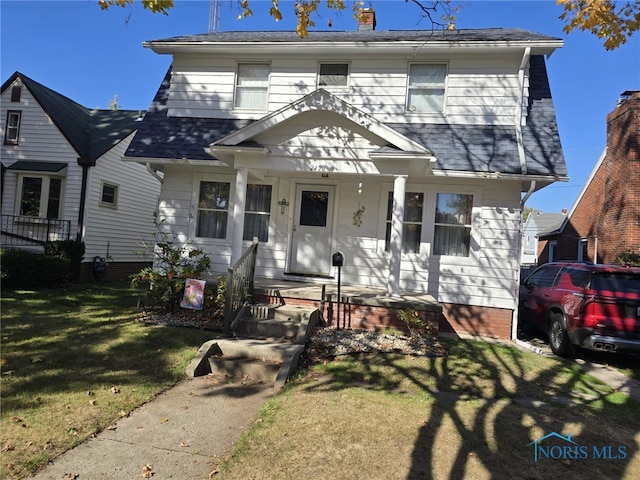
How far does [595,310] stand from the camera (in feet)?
21.5

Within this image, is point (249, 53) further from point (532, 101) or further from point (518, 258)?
point (518, 258)

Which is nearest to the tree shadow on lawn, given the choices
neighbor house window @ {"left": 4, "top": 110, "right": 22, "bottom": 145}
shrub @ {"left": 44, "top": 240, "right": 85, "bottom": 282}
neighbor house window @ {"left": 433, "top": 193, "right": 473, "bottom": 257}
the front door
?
neighbor house window @ {"left": 433, "top": 193, "right": 473, "bottom": 257}

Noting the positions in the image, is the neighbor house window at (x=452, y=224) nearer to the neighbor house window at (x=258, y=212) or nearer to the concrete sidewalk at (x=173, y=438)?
the neighbor house window at (x=258, y=212)

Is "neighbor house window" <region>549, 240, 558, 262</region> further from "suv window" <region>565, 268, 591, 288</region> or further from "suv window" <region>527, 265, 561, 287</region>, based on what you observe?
"suv window" <region>565, 268, 591, 288</region>

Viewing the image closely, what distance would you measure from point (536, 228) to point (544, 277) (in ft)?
85.6

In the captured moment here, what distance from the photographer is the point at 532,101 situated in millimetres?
9156

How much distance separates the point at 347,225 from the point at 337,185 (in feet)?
3.13

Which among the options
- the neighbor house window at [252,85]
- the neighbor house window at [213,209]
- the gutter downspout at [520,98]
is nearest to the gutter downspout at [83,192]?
the neighbor house window at [213,209]

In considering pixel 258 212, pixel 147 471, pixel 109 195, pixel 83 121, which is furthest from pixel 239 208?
pixel 83 121

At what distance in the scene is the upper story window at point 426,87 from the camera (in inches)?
368

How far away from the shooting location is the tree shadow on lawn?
136 inches

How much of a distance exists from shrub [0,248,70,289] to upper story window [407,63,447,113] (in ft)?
34.2

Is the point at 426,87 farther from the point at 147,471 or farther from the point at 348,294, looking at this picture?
Result: the point at 147,471

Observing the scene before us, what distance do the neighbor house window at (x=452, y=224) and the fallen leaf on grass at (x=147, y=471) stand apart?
7.05m
